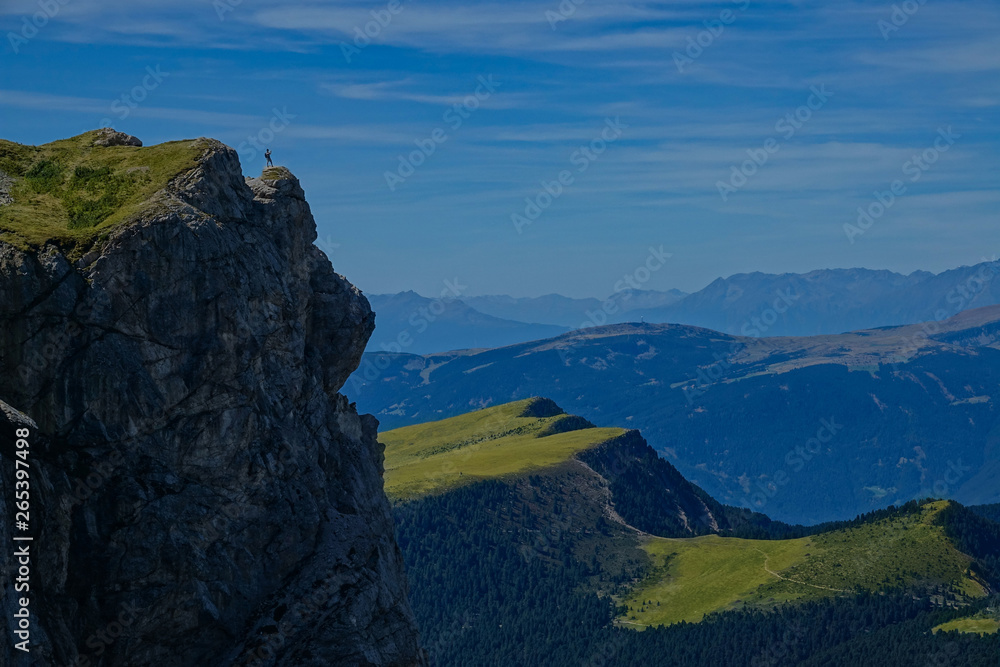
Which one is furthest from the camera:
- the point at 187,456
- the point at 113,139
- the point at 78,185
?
the point at 113,139

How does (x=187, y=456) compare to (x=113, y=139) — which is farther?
(x=113, y=139)

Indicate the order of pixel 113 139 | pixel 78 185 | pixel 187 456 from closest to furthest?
pixel 187 456
pixel 78 185
pixel 113 139

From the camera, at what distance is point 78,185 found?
78.6 m

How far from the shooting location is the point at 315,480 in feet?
259

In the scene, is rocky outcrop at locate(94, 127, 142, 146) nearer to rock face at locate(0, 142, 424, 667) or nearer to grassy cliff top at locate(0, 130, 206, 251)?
grassy cliff top at locate(0, 130, 206, 251)

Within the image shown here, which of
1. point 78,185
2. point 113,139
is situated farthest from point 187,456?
point 113,139

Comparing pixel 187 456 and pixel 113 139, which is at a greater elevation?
pixel 113 139

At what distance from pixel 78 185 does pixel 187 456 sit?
2269 centimetres

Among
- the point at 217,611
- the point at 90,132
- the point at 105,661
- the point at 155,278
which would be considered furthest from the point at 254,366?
the point at 90,132

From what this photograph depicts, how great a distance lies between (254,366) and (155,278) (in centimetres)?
936

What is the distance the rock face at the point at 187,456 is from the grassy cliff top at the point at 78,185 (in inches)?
57.0

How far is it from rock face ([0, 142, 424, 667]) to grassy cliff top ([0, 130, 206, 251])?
145 centimetres

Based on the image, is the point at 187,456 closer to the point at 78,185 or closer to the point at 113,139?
the point at 78,185

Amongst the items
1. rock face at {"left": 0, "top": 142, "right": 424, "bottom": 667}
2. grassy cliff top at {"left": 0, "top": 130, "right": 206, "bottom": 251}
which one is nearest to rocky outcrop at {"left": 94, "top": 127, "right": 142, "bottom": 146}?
grassy cliff top at {"left": 0, "top": 130, "right": 206, "bottom": 251}
